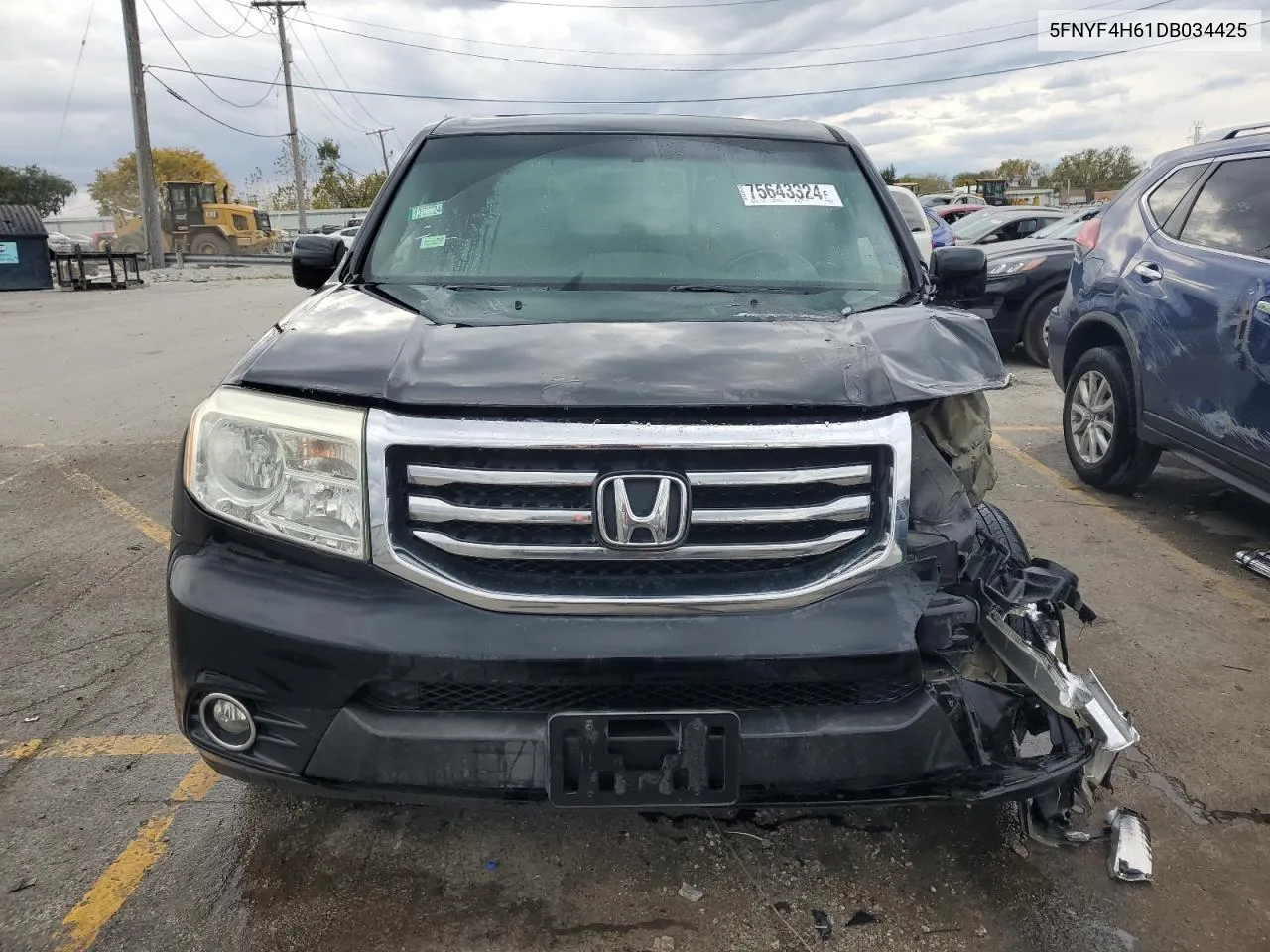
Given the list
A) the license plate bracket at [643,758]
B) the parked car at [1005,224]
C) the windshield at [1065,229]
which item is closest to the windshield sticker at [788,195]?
the license plate bracket at [643,758]

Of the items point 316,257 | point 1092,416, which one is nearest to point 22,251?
point 316,257

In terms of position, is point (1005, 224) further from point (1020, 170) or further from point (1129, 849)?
point (1020, 170)

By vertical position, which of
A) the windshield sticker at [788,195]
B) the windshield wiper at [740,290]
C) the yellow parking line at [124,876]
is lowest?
the yellow parking line at [124,876]

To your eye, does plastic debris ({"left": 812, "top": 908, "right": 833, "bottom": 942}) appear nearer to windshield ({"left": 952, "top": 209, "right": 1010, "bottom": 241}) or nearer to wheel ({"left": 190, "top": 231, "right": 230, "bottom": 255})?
windshield ({"left": 952, "top": 209, "right": 1010, "bottom": 241})

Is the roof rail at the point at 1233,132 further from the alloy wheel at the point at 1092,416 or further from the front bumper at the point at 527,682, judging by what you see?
the front bumper at the point at 527,682

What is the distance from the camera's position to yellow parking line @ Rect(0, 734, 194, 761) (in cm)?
282

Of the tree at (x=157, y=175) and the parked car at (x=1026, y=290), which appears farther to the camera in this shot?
the tree at (x=157, y=175)

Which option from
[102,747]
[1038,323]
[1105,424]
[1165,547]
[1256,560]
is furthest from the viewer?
[1038,323]

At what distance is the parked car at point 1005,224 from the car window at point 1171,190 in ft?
28.1

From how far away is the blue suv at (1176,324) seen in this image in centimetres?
413

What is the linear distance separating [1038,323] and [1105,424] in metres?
4.31

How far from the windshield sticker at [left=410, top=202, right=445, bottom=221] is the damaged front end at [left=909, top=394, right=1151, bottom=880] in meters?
1.75

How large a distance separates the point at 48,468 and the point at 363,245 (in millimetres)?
4054

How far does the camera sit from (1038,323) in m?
9.30
